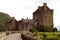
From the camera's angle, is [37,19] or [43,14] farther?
[43,14]

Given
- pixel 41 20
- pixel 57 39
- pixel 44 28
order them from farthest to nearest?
1. pixel 41 20
2. pixel 44 28
3. pixel 57 39

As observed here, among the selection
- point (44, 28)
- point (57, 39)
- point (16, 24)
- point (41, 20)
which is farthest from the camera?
point (16, 24)

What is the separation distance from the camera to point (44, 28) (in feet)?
275

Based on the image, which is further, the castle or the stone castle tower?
the stone castle tower

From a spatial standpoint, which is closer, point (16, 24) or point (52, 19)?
point (52, 19)

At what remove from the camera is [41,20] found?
125m

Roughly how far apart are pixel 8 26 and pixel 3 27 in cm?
1095

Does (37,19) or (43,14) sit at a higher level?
(43,14)

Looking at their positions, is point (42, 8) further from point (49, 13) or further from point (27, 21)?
point (27, 21)

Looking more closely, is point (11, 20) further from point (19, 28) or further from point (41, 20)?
point (41, 20)

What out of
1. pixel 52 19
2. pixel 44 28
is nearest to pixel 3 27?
pixel 52 19

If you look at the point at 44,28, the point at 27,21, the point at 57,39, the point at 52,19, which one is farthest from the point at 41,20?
the point at 57,39

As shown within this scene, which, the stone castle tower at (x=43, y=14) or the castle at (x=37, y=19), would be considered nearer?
the castle at (x=37, y=19)

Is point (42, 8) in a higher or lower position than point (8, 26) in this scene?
higher
